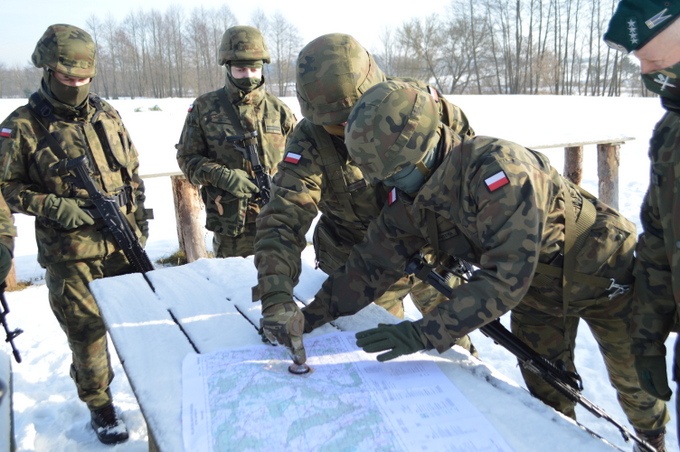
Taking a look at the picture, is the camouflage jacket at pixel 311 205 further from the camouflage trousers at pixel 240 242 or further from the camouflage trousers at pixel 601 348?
the camouflage trousers at pixel 240 242

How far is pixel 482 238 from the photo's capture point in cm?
148

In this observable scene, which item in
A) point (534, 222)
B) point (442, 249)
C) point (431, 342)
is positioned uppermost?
point (534, 222)

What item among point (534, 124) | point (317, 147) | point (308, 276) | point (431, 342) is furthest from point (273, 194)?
point (534, 124)

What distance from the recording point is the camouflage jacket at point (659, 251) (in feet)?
4.80

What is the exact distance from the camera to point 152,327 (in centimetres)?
180

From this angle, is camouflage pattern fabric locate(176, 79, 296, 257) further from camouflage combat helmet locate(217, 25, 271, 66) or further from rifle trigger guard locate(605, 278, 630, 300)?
rifle trigger guard locate(605, 278, 630, 300)

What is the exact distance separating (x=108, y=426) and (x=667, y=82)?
293cm

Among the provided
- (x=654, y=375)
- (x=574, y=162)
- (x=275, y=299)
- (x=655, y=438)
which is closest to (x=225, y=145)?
(x=275, y=299)

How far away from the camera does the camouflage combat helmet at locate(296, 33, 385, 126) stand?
73.9 inches

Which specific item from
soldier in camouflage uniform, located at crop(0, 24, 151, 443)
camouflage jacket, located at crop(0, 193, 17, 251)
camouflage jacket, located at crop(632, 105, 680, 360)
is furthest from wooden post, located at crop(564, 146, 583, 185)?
camouflage jacket, located at crop(0, 193, 17, 251)

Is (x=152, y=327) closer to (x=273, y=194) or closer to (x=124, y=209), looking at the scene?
(x=273, y=194)

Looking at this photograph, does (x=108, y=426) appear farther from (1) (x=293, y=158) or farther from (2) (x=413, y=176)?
(2) (x=413, y=176)

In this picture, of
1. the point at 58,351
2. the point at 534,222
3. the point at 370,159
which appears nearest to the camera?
the point at 534,222

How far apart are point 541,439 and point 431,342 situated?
39cm
